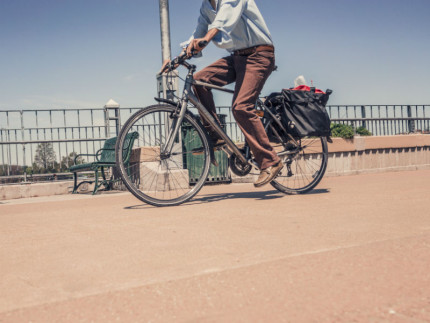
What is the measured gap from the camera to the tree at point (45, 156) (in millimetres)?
10094

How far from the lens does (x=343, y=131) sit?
935 cm

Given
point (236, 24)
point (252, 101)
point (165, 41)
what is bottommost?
point (252, 101)

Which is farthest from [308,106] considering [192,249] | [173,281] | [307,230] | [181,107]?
[173,281]

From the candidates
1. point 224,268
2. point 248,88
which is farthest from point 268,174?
point 224,268

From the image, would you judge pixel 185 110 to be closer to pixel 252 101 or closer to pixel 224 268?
pixel 252 101

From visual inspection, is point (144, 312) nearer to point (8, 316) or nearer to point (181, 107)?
point (8, 316)

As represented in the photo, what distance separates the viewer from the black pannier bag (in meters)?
4.81

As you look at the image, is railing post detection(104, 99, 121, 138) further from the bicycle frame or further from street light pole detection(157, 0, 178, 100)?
the bicycle frame

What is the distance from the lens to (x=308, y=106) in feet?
15.9

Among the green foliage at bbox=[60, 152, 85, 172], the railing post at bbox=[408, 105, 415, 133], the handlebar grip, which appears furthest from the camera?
the railing post at bbox=[408, 105, 415, 133]

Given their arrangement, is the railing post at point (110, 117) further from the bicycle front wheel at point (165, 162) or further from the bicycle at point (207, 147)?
the bicycle at point (207, 147)

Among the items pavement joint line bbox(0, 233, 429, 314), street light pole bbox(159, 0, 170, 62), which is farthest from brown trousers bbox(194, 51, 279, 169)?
street light pole bbox(159, 0, 170, 62)

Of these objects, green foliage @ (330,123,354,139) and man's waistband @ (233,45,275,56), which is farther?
green foliage @ (330,123,354,139)

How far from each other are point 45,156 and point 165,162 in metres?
6.36
